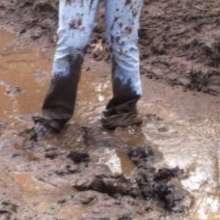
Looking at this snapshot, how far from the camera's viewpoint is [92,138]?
4113 millimetres

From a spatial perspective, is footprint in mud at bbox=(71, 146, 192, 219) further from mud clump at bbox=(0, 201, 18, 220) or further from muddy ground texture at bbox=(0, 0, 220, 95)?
muddy ground texture at bbox=(0, 0, 220, 95)

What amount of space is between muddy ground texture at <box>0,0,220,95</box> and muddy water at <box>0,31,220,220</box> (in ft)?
0.55

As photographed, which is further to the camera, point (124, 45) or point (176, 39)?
point (176, 39)

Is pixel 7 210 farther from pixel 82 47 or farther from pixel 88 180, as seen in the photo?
pixel 82 47

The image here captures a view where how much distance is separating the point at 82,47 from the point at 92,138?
65 cm

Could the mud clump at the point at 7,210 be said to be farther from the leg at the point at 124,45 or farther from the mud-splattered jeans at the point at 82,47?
the leg at the point at 124,45

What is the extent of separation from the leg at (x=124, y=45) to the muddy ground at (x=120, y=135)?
0.29m

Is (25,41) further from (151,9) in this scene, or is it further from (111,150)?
(111,150)

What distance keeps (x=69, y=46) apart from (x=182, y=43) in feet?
5.93

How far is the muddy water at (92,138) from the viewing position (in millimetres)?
3334

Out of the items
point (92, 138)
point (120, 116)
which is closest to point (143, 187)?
point (92, 138)

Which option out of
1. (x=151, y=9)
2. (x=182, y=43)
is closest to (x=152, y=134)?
(x=182, y=43)

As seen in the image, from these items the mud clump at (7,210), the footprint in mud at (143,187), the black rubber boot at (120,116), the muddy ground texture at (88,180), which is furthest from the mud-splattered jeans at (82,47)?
the mud clump at (7,210)

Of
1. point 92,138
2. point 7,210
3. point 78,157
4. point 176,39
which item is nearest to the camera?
point 7,210
